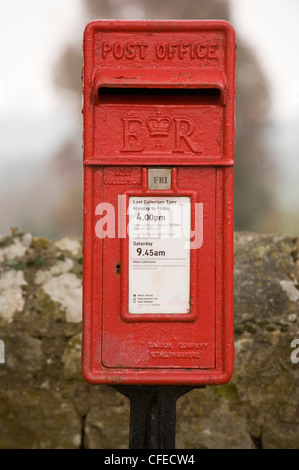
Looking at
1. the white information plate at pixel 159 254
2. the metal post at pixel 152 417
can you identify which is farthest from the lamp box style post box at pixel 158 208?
the metal post at pixel 152 417

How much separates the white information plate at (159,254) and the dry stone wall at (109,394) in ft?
3.32

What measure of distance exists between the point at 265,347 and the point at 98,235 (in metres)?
1.36

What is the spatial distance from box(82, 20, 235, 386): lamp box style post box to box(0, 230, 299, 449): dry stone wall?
945 mm

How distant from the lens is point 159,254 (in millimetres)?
1512

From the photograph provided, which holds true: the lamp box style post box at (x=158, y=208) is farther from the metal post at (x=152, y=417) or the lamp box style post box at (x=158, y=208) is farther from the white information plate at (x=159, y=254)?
the metal post at (x=152, y=417)

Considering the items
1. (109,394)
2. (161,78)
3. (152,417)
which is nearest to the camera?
(161,78)

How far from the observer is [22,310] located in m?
2.43

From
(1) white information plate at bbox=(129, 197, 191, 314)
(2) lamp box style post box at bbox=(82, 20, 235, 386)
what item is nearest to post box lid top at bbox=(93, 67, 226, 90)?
(2) lamp box style post box at bbox=(82, 20, 235, 386)

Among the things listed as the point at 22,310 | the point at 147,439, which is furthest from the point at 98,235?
the point at 22,310

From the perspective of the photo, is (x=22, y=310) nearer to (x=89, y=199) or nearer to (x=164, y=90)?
(x=89, y=199)

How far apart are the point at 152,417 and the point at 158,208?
800mm

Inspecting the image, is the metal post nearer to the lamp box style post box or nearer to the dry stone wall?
the lamp box style post box

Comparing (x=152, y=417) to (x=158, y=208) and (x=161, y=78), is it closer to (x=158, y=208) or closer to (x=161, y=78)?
(x=158, y=208)

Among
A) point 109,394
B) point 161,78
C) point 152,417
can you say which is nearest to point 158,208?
point 161,78
